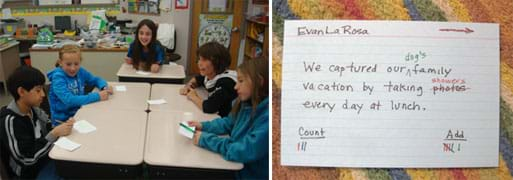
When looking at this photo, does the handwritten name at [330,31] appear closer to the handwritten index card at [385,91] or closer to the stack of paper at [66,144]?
the handwritten index card at [385,91]

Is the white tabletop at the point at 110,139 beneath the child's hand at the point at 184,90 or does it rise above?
beneath

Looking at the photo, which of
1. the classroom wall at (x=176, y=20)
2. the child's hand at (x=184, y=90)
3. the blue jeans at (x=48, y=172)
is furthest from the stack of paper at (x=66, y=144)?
the classroom wall at (x=176, y=20)

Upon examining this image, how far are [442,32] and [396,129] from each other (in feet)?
0.64

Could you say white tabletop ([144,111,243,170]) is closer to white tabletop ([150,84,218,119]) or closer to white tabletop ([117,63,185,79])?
white tabletop ([150,84,218,119])

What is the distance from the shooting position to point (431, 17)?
63 cm

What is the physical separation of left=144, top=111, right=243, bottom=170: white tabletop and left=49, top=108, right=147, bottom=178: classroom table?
4 centimetres

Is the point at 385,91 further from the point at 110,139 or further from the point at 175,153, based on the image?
the point at 110,139

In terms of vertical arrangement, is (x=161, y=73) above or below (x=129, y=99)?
above

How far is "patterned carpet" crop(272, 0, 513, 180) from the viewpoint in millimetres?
613

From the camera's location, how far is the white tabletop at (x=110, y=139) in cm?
128

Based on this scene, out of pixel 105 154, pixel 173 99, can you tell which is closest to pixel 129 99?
pixel 173 99

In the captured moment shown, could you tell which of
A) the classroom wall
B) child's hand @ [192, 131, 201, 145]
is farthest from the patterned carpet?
the classroom wall

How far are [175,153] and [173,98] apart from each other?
2.46 feet

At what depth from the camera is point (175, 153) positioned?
1324 mm
